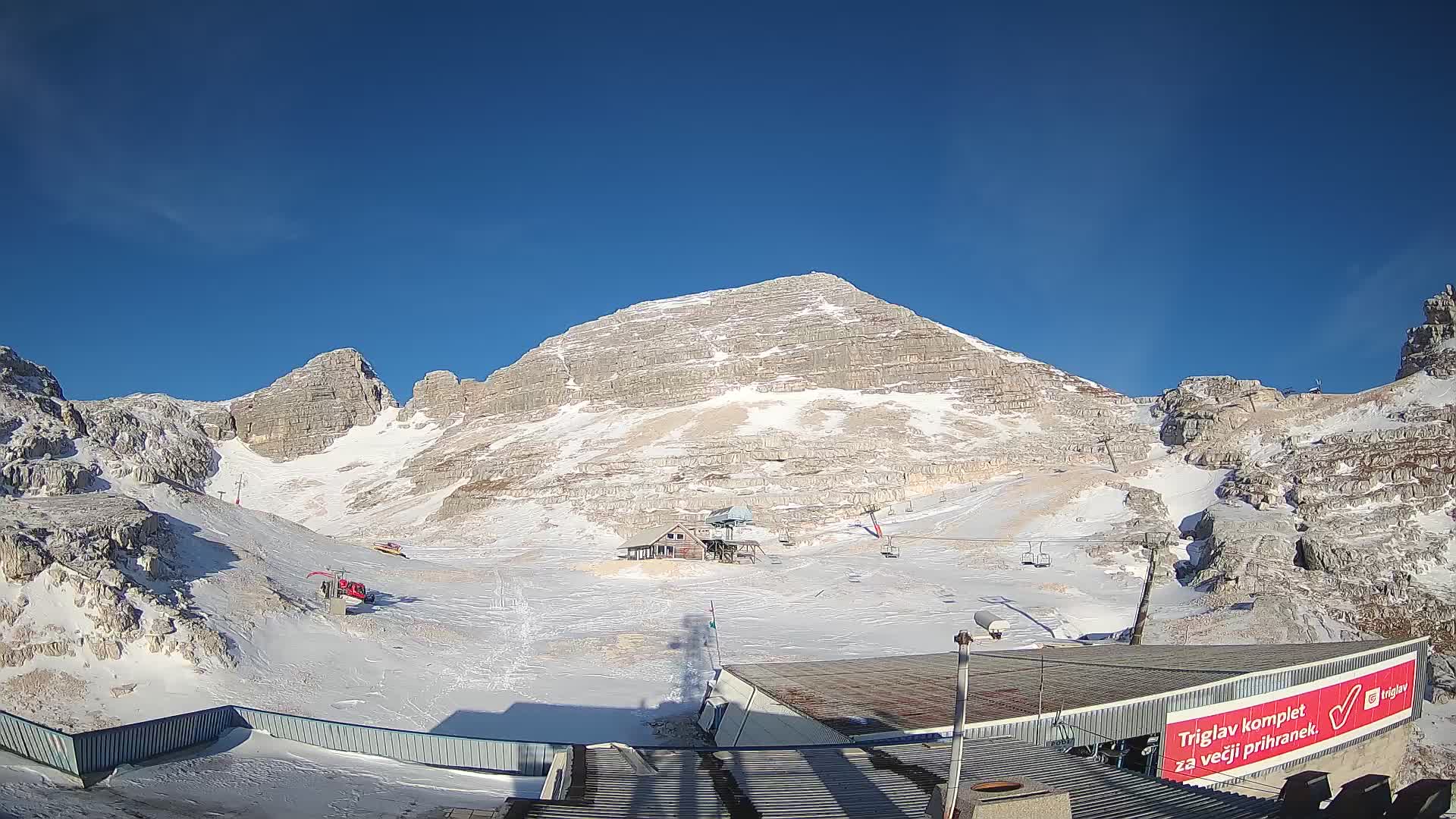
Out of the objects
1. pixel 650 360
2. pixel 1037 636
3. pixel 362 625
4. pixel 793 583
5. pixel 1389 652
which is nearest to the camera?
pixel 1389 652

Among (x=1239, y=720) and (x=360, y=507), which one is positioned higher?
(x=360, y=507)

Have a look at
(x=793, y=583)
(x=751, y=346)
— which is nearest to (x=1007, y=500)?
(x=793, y=583)

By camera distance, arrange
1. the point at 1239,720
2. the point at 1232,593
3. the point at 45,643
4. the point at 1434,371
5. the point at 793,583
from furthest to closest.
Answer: the point at 1434,371, the point at 793,583, the point at 1232,593, the point at 45,643, the point at 1239,720

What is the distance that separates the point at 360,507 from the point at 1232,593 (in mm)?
93287

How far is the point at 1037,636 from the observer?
101 feet

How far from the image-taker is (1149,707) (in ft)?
45.5

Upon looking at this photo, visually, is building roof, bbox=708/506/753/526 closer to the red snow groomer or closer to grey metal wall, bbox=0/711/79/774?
the red snow groomer

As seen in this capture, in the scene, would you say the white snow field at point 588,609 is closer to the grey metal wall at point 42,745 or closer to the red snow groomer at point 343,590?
the red snow groomer at point 343,590

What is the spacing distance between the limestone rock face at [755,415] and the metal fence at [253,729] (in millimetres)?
51468

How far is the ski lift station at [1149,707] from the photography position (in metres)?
13.7

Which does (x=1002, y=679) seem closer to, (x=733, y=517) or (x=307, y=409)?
(x=733, y=517)

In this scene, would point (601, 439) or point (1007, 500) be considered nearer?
point (1007, 500)

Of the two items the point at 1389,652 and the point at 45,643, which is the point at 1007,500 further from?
the point at 45,643

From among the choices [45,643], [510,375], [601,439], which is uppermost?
[510,375]
